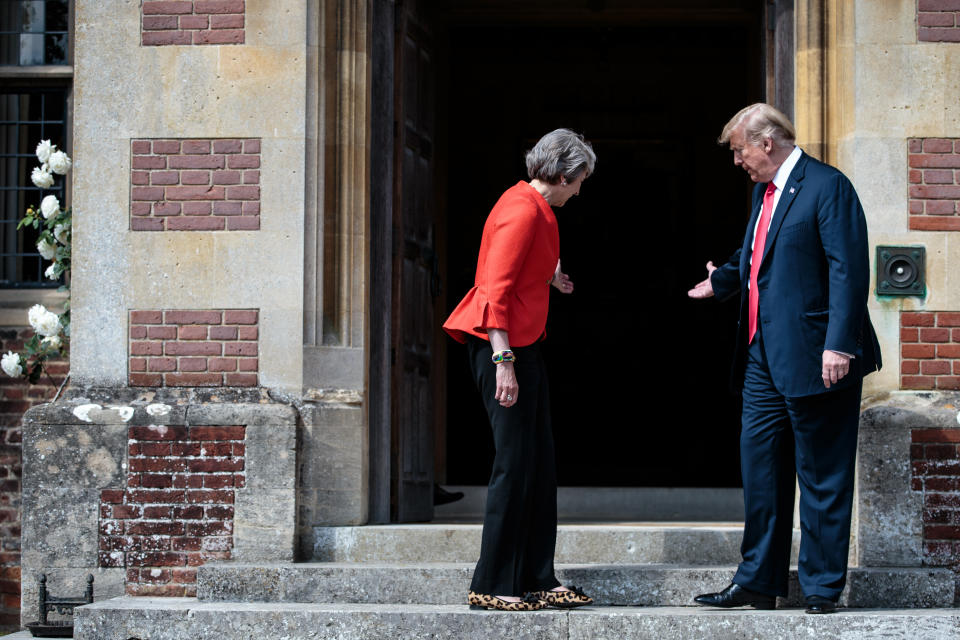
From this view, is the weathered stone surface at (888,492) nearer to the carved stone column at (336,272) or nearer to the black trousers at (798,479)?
the black trousers at (798,479)

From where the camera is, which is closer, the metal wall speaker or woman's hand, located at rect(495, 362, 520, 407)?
woman's hand, located at rect(495, 362, 520, 407)

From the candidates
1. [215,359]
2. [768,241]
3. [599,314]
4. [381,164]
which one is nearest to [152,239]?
[215,359]

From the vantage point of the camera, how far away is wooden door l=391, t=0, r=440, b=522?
21.4 feet

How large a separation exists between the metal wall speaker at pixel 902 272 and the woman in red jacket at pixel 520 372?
1721mm

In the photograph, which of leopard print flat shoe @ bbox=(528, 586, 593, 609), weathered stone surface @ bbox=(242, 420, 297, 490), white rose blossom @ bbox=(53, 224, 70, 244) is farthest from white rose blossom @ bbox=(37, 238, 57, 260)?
leopard print flat shoe @ bbox=(528, 586, 593, 609)

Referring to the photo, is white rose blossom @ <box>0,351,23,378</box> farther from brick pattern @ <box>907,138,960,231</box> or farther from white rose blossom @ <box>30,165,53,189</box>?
brick pattern @ <box>907,138,960,231</box>

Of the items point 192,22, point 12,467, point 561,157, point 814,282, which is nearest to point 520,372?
point 561,157

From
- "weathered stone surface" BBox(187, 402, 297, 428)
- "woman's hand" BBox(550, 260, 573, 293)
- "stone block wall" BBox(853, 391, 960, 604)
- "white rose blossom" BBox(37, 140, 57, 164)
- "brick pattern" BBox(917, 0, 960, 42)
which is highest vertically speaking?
"brick pattern" BBox(917, 0, 960, 42)

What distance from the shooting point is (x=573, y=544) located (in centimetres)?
574

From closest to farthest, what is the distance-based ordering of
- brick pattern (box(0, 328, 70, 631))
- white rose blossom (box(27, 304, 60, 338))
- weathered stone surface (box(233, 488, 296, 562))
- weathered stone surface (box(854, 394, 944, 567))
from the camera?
weathered stone surface (box(854, 394, 944, 567))
weathered stone surface (box(233, 488, 296, 562))
white rose blossom (box(27, 304, 60, 338))
brick pattern (box(0, 328, 70, 631))

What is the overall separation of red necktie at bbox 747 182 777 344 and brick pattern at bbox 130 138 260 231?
2400 mm

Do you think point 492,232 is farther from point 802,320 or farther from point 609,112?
point 609,112

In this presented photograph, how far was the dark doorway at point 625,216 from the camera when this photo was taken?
11.5 m

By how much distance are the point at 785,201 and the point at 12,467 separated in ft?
14.4
